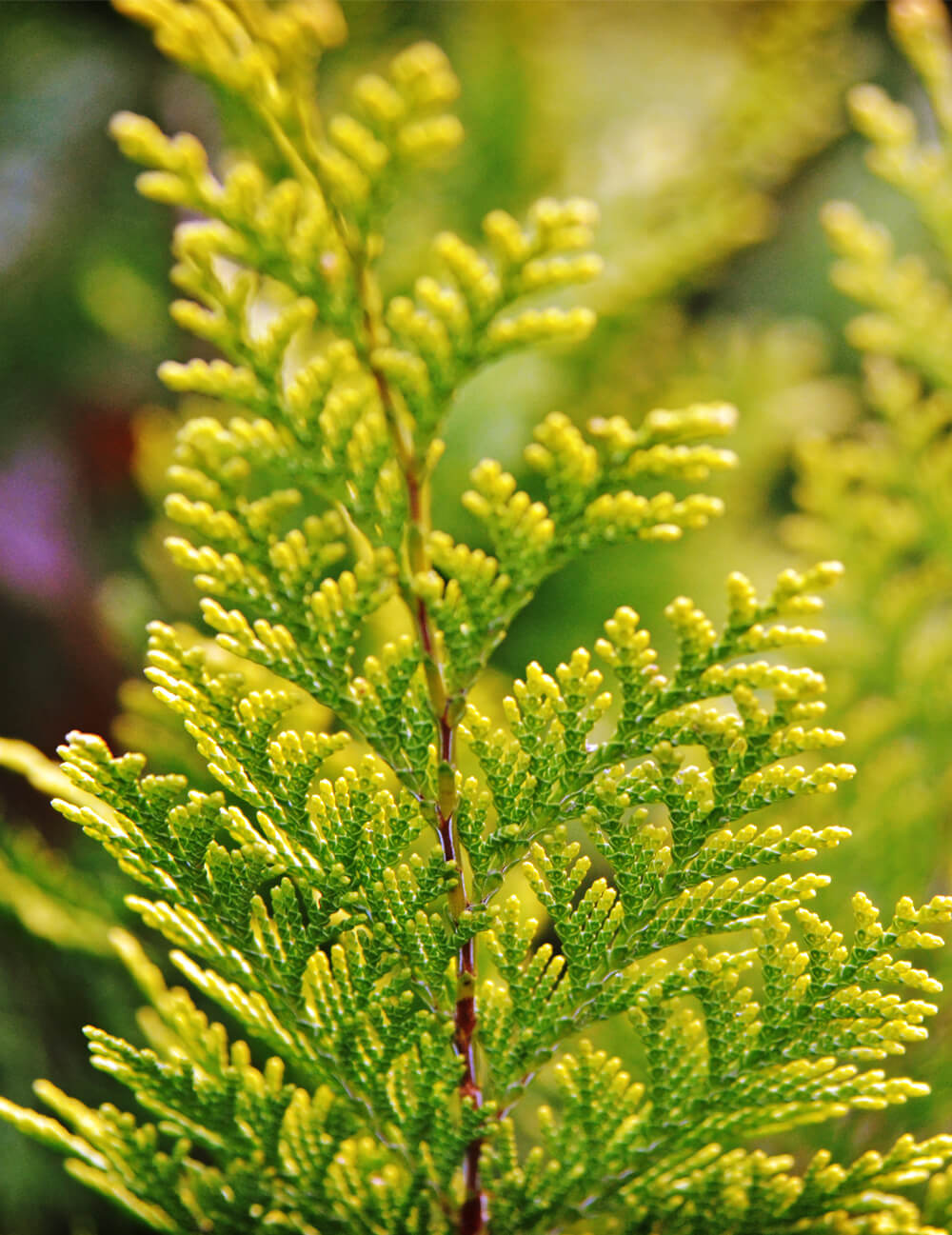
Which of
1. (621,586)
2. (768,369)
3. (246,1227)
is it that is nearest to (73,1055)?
(246,1227)

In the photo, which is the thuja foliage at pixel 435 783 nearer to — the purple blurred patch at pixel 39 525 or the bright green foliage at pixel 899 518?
the bright green foliage at pixel 899 518

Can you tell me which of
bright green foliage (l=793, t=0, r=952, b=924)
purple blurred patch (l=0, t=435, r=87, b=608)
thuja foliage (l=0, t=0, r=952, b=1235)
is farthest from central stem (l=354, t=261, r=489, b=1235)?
purple blurred patch (l=0, t=435, r=87, b=608)

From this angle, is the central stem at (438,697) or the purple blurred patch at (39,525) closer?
the central stem at (438,697)

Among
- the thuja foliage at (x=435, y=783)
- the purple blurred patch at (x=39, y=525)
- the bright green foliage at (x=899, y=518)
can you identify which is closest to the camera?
the thuja foliage at (x=435, y=783)

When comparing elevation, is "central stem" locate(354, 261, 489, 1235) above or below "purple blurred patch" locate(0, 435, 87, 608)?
below

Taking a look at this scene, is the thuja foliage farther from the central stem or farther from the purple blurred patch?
the purple blurred patch

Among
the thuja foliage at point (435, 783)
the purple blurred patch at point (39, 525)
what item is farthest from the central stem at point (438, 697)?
the purple blurred patch at point (39, 525)

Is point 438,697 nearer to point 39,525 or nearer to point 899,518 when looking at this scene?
point 899,518

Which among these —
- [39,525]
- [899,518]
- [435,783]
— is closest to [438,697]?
[435,783]
